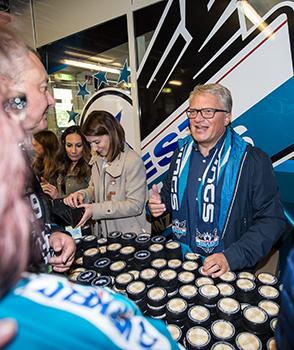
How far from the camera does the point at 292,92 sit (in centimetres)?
193

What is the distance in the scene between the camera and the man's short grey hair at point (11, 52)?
0.51 metres

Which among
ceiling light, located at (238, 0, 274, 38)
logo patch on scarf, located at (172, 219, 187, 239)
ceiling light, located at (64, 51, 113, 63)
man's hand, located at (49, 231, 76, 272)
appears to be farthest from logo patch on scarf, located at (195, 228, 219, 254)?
ceiling light, located at (64, 51, 113, 63)

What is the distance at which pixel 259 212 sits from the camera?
1.33 metres

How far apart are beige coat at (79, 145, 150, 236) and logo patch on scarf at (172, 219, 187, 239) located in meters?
0.39

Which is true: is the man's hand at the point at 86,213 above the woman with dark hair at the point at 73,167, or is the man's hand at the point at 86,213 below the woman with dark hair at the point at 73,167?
below

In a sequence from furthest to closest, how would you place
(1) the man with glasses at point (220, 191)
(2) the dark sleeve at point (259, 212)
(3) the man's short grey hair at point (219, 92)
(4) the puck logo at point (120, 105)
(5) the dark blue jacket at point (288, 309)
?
(4) the puck logo at point (120, 105) < (3) the man's short grey hair at point (219, 92) < (1) the man with glasses at point (220, 191) < (2) the dark sleeve at point (259, 212) < (5) the dark blue jacket at point (288, 309)

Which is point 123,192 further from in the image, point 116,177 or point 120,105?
point 120,105

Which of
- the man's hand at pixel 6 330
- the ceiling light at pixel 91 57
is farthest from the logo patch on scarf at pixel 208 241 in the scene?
Answer: the ceiling light at pixel 91 57

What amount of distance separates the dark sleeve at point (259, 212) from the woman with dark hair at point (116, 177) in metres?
0.74

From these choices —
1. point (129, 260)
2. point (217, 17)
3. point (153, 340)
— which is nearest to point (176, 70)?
point (217, 17)

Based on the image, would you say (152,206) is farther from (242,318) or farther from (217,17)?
(217,17)

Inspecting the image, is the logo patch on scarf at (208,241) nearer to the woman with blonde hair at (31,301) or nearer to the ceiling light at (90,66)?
the woman with blonde hair at (31,301)

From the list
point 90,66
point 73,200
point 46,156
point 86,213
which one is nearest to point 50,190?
point 46,156

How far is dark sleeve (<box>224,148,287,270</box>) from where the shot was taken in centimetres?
120
